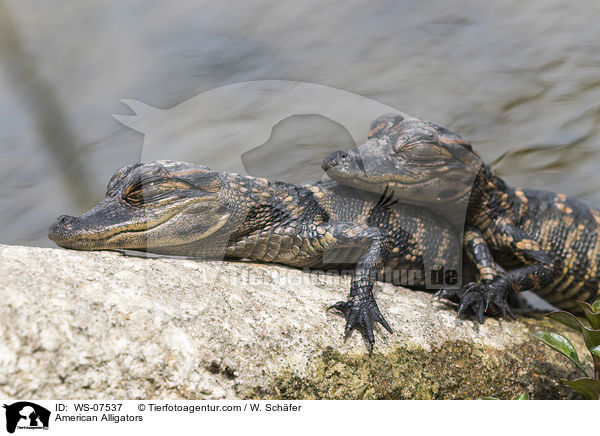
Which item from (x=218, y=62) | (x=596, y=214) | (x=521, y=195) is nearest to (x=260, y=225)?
(x=218, y=62)

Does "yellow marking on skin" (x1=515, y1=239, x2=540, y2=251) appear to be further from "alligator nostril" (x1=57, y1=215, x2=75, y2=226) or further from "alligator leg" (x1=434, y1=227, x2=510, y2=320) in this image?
"alligator nostril" (x1=57, y1=215, x2=75, y2=226)

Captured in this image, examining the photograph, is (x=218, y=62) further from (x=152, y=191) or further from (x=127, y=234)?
(x=127, y=234)

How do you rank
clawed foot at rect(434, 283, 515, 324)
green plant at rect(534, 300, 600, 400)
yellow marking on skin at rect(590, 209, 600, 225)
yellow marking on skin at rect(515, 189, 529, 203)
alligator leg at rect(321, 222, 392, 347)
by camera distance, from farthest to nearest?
yellow marking on skin at rect(590, 209, 600, 225) < yellow marking on skin at rect(515, 189, 529, 203) < clawed foot at rect(434, 283, 515, 324) < alligator leg at rect(321, 222, 392, 347) < green plant at rect(534, 300, 600, 400)

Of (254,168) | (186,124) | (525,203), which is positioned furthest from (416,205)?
(186,124)

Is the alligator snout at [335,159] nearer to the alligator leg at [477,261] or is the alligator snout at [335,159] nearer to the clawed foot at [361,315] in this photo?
the clawed foot at [361,315]
